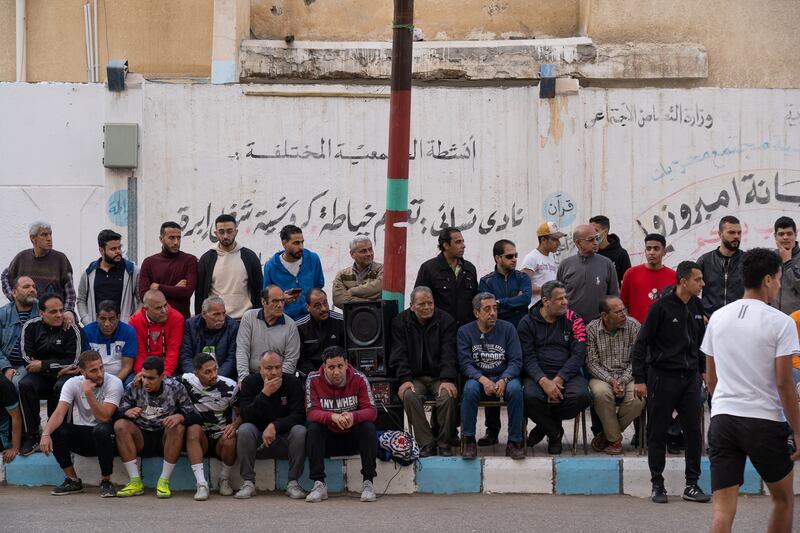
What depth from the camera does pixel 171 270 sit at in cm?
1134

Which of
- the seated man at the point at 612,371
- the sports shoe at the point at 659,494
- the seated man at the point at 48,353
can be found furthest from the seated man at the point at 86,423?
the sports shoe at the point at 659,494

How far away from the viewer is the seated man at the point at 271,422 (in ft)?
31.9

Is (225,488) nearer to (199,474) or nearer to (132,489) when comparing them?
(199,474)

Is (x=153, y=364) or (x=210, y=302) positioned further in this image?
(x=210, y=302)

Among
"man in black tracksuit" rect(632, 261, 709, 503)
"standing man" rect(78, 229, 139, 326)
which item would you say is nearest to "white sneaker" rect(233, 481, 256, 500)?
"standing man" rect(78, 229, 139, 326)

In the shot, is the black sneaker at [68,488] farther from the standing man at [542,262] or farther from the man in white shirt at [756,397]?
the man in white shirt at [756,397]

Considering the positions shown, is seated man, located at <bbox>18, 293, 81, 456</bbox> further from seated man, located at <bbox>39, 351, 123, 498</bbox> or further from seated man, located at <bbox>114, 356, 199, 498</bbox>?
seated man, located at <bbox>114, 356, 199, 498</bbox>

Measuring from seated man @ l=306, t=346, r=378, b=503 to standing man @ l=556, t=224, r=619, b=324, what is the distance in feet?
7.92

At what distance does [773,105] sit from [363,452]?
22.3 ft

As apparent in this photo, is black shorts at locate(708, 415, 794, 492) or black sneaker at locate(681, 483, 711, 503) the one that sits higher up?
black shorts at locate(708, 415, 794, 492)

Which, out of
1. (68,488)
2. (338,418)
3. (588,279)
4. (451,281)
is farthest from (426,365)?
(68,488)

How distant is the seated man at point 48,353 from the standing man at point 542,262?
4260 mm

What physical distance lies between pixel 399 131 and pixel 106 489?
3880mm

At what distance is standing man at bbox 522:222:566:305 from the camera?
38.2 ft
